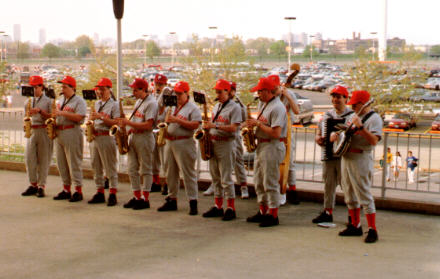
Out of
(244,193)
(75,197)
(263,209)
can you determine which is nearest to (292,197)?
(244,193)

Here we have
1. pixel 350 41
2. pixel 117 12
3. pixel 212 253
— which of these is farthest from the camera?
pixel 350 41

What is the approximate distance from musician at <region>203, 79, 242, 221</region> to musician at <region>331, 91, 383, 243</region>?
1.45 metres

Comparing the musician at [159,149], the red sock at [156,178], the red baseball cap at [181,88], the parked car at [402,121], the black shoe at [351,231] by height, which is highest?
the red baseball cap at [181,88]

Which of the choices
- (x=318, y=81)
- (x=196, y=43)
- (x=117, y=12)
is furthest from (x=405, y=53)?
(x=117, y=12)

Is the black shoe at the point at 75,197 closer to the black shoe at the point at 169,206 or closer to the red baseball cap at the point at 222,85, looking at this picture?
the black shoe at the point at 169,206

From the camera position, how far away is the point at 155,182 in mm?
10312

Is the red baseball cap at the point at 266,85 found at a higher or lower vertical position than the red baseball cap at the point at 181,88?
higher

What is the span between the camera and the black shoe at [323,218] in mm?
8047

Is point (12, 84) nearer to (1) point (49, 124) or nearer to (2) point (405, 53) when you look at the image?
(1) point (49, 124)

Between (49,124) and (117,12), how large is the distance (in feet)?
9.28

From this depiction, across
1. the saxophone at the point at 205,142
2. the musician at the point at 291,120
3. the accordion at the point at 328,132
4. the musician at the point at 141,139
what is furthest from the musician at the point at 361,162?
the musician at the point at 141,139

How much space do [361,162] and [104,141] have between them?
12.7ft

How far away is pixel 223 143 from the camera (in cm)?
819

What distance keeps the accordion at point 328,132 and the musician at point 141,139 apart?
247cm
